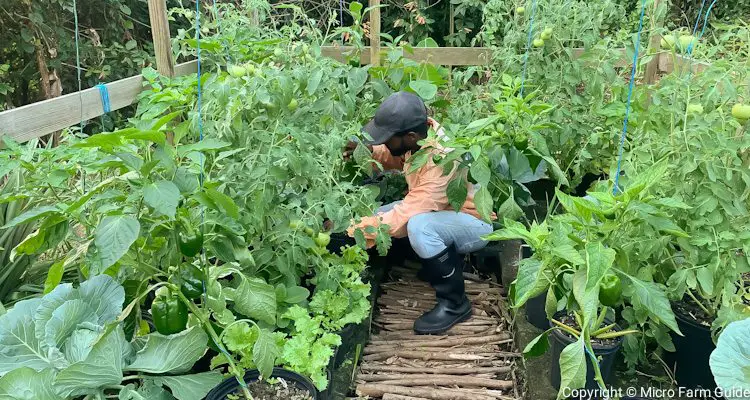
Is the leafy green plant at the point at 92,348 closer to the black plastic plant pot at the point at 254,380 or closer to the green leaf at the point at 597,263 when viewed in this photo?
the black plastic plant pot at the point at 254,380

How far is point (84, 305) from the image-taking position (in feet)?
5.05

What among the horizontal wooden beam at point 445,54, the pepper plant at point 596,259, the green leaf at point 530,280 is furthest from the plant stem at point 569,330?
the horizontal wooden beam at point 445,54

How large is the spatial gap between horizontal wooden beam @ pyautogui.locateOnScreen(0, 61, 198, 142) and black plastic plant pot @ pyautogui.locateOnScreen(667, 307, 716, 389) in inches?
95.8

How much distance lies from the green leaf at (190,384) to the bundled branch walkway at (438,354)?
810 millimetres

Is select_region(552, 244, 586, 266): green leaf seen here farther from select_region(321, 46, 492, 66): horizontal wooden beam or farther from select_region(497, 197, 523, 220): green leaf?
select_region(321, 46, 492, 66): horizontal wooden beam

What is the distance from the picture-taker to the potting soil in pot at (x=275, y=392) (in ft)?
5.46

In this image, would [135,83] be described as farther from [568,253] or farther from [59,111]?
[568,253]

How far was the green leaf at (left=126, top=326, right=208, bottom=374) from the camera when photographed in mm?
1494

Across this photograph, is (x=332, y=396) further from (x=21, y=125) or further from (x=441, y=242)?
(x=21, y=125)

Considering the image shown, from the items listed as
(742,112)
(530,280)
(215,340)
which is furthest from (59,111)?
(742,112)

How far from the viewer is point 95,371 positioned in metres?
1.37

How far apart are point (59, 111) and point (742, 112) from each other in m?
2.51

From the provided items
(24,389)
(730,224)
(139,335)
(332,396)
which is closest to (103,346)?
(24,389)

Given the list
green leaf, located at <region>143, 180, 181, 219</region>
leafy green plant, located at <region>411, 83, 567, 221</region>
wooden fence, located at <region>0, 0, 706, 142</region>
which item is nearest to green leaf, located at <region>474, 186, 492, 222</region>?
leafy green plant, located at <region>411, 83, 567, 221</region>
